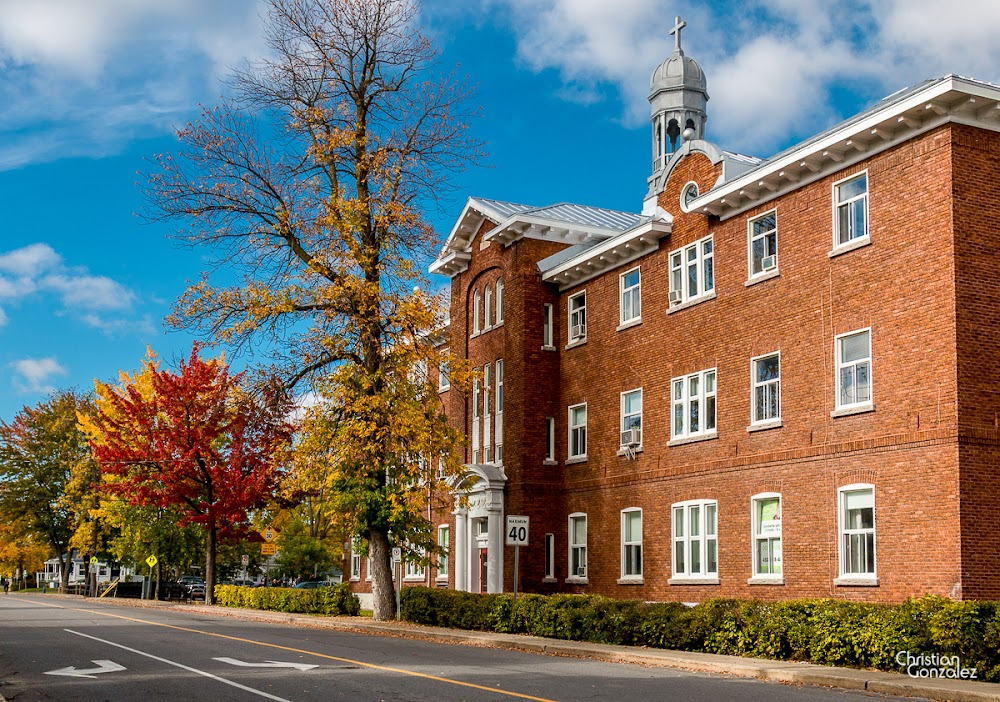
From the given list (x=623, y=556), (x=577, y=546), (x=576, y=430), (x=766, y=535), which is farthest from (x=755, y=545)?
(x=576, y=430)

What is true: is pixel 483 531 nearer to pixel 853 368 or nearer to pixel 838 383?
pixel 838 383

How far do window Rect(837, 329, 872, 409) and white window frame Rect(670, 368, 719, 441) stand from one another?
4.65 m

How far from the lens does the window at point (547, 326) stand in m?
37.1

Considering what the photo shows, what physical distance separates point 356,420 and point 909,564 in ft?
51.1

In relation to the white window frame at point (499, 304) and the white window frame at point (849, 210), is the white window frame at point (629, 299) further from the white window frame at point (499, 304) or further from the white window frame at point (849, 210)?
the white window frame at point (849, 210)

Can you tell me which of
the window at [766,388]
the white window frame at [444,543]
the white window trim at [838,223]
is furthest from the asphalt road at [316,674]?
the white window frame at [444,543]

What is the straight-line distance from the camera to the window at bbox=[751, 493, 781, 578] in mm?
26094

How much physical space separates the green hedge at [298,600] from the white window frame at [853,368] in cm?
1958

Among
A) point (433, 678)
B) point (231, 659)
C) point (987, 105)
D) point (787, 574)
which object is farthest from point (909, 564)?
point (231, 659)

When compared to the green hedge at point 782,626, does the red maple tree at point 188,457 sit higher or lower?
higher

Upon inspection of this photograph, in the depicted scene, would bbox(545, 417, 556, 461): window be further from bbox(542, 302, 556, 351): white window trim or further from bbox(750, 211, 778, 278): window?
bbox(750, 211, 778, 278): window

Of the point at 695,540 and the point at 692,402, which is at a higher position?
the point at 692,402

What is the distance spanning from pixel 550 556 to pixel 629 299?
8.79 meters

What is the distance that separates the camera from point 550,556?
35.9m
